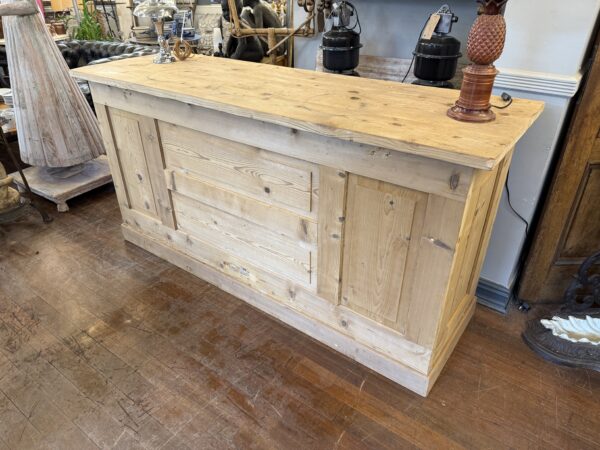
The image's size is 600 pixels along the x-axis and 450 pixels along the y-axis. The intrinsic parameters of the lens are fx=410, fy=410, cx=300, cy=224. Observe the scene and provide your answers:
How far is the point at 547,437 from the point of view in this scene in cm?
142

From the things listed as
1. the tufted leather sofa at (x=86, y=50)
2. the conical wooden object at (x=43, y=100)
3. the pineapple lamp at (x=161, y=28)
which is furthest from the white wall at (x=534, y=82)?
the tufted leather sofa at (x=86, y=50)

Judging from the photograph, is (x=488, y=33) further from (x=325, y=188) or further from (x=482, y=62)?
(x=325, y=188)

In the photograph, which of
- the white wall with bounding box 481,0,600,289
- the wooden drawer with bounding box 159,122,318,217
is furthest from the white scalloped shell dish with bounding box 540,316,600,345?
the wooden drawer with bounding box 159,122,318,217

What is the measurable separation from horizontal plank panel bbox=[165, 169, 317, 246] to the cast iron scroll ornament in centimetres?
107

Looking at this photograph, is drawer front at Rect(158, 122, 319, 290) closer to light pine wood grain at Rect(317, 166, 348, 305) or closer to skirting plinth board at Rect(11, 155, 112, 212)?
light pine wood grain at Rect(317, 166, 348, 305)

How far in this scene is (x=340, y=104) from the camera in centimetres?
144

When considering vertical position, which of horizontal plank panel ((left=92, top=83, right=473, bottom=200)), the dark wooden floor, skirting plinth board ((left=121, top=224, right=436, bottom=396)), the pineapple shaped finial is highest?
the pineapple shaped finial

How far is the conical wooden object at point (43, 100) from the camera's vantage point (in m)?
2.56

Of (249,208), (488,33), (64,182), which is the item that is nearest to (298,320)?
(249,208)

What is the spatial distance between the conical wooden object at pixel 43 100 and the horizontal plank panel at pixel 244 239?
4.23ft

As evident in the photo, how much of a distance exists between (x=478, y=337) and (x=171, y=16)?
228 cm

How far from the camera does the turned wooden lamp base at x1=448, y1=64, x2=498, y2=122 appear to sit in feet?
3.73

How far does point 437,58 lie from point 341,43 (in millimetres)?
589

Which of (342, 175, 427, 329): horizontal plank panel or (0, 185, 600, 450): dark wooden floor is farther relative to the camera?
(0, 185, 600, 450): dark wooden floor
